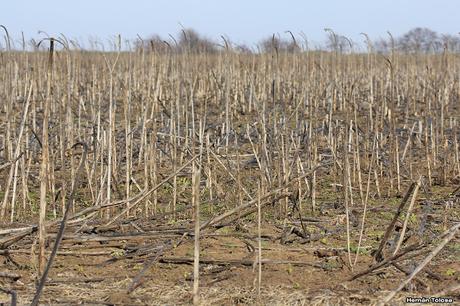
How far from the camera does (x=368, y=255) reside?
4.36 m

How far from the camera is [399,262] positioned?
13.3 ft

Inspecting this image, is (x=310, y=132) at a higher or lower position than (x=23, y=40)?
lower

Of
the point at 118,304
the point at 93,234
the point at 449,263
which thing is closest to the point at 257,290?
the point at 118,304

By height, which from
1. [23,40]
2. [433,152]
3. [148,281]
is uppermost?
[23,40]

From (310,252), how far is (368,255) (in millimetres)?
326

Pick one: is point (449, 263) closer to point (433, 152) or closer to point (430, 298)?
point (430, 298)

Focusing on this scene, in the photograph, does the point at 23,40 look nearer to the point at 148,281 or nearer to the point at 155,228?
the point at 155,228

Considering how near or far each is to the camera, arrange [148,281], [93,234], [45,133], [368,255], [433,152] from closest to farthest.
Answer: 1. [45,133]
2. [148,281]
3. [368,255]
4. [93,234]
5. [433,152]

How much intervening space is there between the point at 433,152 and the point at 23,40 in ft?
12.3

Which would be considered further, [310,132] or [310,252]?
[310,132]

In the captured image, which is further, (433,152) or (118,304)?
(433,152)

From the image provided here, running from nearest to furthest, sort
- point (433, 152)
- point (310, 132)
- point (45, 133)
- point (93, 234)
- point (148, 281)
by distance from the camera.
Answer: point (45, 133)
point (148, 281)
point (93, 234)
point (310, 132)
point (433, 152)

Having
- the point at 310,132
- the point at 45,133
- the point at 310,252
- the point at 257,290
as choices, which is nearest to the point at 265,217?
the point at 310,132

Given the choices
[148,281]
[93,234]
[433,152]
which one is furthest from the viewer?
[433,152]
